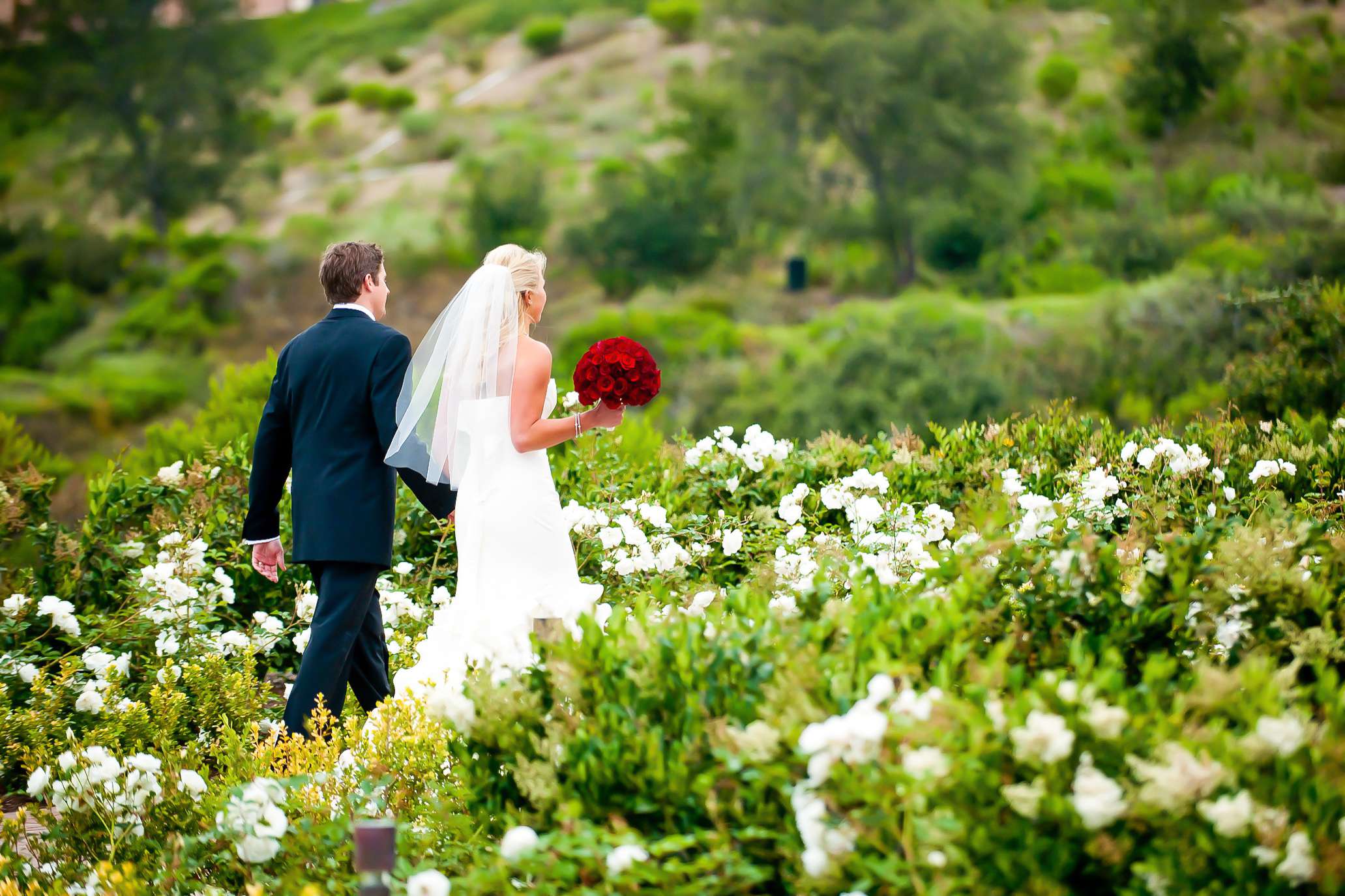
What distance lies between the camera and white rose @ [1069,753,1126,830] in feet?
6.81

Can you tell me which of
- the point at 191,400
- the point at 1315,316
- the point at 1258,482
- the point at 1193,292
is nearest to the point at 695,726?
the point at 1258,482

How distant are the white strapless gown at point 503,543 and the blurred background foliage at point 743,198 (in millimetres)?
18417

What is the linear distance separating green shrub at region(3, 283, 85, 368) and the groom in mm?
40795

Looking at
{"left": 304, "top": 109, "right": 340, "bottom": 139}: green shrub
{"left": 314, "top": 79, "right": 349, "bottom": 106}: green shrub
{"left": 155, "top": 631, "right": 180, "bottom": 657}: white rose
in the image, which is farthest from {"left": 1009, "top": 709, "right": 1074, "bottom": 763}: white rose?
{"left": 314, "top": 79, "right": 349, "bottom": 106}: green shrub

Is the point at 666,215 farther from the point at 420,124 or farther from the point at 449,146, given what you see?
the point at 420,124

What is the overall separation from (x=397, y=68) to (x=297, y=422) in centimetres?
6560

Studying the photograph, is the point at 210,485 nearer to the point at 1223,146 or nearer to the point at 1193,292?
the point at 1193,292

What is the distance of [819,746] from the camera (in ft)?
7.30

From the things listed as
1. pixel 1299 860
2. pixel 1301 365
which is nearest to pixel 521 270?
pixel 1299 860

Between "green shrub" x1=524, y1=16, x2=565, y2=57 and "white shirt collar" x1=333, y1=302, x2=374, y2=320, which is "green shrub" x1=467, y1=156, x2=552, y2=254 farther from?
"white shirt collar" x1=333, y1=302, x2=374, y2=320

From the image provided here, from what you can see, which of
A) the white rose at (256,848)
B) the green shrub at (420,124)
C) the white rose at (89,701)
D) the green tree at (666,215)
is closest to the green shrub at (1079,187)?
the green tree at (666,215)

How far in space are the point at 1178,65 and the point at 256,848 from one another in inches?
1960

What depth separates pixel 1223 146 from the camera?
43.4 meters

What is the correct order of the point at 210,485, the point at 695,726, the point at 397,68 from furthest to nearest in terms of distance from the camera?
1. the point at 397,68
2. the point at 210,485
3. the point at 695,726
